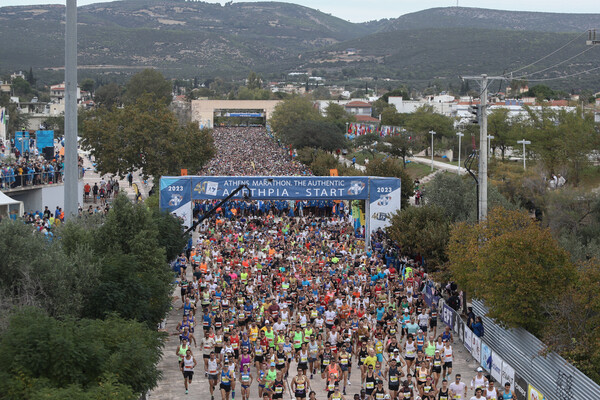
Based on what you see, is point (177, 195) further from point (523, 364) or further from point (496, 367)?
point (523, 364)

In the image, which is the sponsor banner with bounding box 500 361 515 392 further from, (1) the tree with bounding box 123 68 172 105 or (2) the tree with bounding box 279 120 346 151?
(1) the tree with bounding box 123 68 172 105

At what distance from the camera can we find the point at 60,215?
37.0 metres

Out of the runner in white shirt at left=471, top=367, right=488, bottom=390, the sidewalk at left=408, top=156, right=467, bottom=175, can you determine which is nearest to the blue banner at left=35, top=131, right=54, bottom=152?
the sidewalk at left=408, top=156, right=467, bottom=175

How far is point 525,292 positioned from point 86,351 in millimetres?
10439

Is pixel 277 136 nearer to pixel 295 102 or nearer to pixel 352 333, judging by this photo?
pixel 295 102

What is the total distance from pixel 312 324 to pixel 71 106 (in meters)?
8.33

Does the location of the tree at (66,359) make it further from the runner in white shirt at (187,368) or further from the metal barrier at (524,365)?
the metal barrier at (524,365)

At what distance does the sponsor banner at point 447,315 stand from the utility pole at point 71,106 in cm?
1096

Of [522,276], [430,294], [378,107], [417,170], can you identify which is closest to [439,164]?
[417,170]

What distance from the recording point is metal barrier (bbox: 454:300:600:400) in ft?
51.1

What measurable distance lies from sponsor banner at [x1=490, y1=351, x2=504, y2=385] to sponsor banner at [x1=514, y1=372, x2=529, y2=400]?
3.54ft

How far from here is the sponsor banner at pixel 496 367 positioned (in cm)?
1847

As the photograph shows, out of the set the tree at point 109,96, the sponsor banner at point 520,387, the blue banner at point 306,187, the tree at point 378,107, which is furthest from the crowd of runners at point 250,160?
the sponsor banner at point 520,387

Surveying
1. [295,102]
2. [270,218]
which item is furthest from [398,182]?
[295,102]
